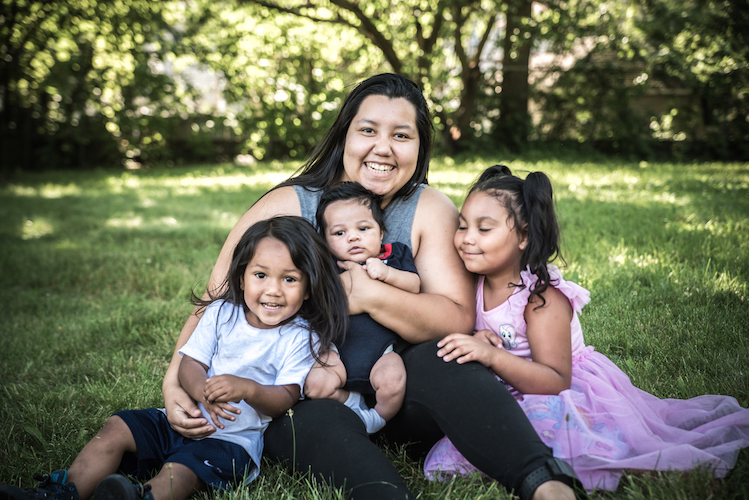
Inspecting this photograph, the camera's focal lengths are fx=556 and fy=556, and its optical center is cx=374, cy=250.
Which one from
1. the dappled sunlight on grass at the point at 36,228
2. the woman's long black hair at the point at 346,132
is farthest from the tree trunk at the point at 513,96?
the woman's long black hair at the point at 346,132

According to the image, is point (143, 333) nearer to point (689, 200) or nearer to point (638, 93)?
point (689, 200)

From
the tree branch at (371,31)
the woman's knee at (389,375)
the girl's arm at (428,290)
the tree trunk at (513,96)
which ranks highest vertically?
the tree branch at (371,31)

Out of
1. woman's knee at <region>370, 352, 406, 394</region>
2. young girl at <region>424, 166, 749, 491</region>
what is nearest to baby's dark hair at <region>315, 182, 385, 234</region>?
young girl at <region>424, 166, 749, 491</region>

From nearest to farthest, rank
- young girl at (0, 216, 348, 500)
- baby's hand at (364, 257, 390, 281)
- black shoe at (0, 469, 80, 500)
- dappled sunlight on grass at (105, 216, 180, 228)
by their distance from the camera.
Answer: black shoe at (0, 469, 80, 500)
young girl at (0, 216, 348, 500)
baby's hand at (364, 257, 390, 281)
dappled sunlight on grass at (105, 216, 180, 228)

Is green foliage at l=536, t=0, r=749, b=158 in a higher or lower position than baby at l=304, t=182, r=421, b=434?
higher

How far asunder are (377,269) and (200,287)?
2554 mm

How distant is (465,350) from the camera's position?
71.4 inches

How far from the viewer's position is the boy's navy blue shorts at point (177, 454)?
70.7 inches

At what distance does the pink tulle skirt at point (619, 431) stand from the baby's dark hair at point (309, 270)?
56cm

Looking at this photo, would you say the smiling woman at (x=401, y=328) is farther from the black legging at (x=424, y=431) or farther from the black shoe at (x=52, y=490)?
the black shoe at (x=52, y=490)

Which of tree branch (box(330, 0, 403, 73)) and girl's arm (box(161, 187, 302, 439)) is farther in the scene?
tree branch (box(330, 0, 403, 73))

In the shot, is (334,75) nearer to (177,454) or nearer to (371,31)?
(371,31)

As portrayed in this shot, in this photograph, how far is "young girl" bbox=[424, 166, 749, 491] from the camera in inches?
66.9

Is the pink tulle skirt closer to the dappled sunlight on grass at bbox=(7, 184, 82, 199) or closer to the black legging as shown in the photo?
the black legging
